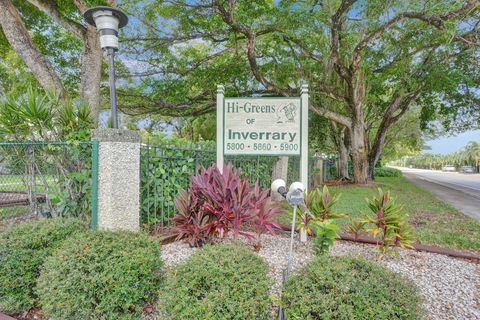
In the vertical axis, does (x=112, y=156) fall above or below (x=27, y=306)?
above

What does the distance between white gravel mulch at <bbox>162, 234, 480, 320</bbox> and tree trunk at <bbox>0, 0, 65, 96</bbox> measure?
4.83 metres

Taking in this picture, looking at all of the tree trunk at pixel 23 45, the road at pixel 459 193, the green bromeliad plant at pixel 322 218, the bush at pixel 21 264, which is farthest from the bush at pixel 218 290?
the road at pixel 459 193

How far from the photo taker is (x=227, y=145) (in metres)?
4.59

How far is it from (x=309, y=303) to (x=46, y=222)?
2677 mm

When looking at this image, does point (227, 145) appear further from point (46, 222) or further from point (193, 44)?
point (193, 44)

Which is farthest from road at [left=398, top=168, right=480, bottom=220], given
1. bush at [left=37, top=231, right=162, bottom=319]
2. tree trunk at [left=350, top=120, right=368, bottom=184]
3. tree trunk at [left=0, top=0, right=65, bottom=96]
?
tree trunk at [left=0, top=0, right=65, bottom=96]

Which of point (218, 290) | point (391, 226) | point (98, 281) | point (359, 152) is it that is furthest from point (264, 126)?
point (359, 152)

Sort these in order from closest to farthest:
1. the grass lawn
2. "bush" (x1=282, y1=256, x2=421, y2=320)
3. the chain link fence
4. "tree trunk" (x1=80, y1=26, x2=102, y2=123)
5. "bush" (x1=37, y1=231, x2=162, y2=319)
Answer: "bush" (x1=282, y1=256, x2=421, y2=320)
"bush" (x1=37, y1=231, x2=162, y2=319)
the chain link fence
the grass lawn
"tree trunk" (x1=80, y1=26, x2=102, y2=123)

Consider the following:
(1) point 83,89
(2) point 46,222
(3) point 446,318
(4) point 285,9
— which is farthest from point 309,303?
(4) point 285,9

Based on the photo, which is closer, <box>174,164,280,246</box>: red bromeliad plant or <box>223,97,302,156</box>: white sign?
<box>174,164,280,246</box>: red bromeliad plant

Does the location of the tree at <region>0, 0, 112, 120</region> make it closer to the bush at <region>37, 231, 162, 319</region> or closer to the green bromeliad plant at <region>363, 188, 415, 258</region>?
the bush at <region>37, 231, 162, 319</region>

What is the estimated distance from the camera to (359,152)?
1302cm

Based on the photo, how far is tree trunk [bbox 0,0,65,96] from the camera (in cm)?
584

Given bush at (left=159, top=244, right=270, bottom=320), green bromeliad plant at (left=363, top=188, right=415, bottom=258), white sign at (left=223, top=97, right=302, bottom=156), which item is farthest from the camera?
Result: white sign at (left=223, top=97, right=302, bottom=156)
